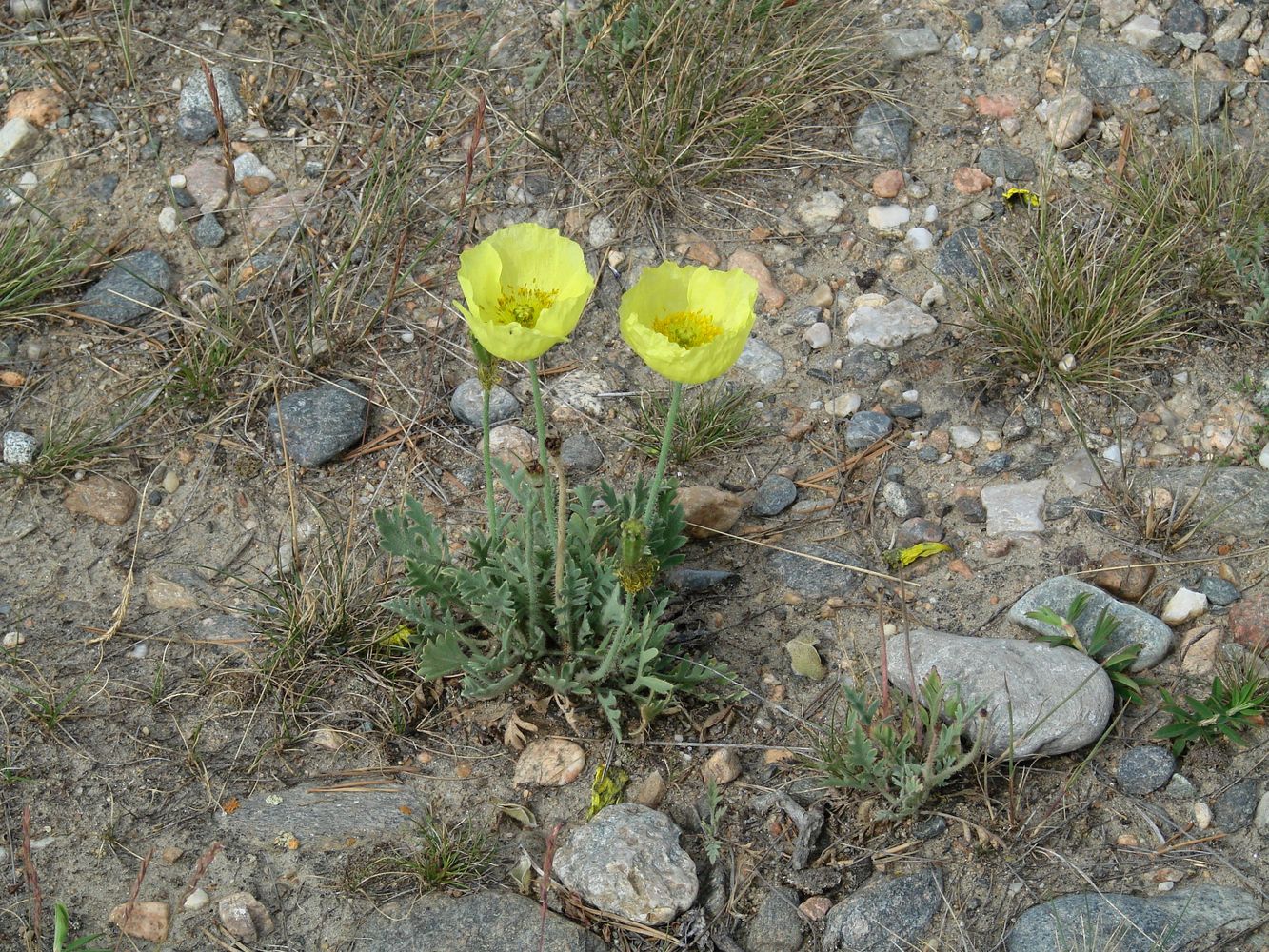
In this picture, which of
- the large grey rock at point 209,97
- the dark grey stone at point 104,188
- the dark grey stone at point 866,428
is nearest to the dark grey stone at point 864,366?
the dark grey stone at point 866,428

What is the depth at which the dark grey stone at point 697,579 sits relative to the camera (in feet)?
10.2

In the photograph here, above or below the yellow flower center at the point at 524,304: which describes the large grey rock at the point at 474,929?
below

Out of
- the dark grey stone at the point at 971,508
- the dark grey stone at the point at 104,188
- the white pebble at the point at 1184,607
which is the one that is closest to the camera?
the white pebble at the point at 1184,607

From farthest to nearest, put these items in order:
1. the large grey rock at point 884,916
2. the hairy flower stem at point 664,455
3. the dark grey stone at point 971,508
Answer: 1. the dark grey stone at point 971,508
2. the large grey rock at point 884,916
3. the hairy flower stem at point 664,455

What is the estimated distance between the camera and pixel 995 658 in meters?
2.79

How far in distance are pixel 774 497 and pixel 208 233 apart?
2050mm

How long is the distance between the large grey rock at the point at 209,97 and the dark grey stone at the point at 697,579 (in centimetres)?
235

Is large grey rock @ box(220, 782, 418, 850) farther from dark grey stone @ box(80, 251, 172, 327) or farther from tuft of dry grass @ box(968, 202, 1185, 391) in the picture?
tuft of dry grass @ box(968, 202, 1185, 391)

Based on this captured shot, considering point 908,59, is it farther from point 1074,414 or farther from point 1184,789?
point 1184,789

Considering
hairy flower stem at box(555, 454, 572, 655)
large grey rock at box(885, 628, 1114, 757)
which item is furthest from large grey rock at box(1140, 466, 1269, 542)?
hairy flower stem at box(555, 454, 572, 655)

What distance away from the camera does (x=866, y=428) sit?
11.3 ft

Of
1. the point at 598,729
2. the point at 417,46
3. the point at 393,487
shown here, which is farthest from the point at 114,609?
the point at 417,46

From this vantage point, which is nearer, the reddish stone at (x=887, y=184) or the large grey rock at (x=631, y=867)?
the large grey rock at (x=631, y=867)

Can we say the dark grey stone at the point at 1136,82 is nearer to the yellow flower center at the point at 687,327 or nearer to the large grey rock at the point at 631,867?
the yellow flower center at the point at 687,327
